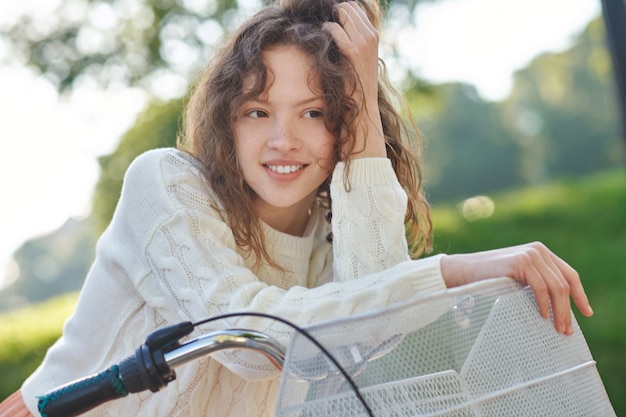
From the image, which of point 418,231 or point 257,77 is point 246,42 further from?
point 418,231

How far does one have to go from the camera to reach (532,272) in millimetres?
1338

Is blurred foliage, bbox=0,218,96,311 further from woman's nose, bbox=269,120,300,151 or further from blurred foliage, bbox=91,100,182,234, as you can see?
woman's nose, bbox=269,120,300,151

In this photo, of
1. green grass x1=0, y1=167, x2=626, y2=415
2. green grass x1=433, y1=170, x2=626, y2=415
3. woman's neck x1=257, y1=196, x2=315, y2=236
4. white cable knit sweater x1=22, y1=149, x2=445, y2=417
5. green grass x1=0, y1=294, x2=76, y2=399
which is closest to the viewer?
white cable knit sweater x1=22, y1=149, x2=445, y2=417

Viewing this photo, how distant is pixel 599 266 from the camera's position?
7547mm

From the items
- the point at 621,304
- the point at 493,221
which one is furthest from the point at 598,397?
the point at 493,221

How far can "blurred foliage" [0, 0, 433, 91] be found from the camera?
27.5 feet

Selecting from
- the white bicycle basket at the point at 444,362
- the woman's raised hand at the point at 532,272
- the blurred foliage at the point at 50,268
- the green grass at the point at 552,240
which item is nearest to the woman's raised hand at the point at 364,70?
the woman's raised hand at the point at 532,272

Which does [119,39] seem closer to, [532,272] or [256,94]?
[256,94]

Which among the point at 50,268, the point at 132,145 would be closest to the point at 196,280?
the point at 132,145

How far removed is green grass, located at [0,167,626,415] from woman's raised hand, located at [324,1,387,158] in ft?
17.4

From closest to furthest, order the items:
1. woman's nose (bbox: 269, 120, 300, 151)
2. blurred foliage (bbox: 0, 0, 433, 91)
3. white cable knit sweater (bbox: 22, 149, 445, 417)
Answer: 1. white cable knit sweater (bbox: 22, 149, 445, 417)
2. woman's nose (bbox: 269, 120, 300, 151)
3. blurred foliage (bbox: 0, 0, 433, 91)

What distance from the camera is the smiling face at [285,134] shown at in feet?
6.12

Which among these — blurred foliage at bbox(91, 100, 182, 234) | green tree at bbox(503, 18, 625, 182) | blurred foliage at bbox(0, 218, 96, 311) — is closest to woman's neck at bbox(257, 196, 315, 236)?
blurred foliage at bbox(91, 100, 182, 234)

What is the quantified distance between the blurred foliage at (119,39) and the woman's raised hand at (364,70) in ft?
21.8
